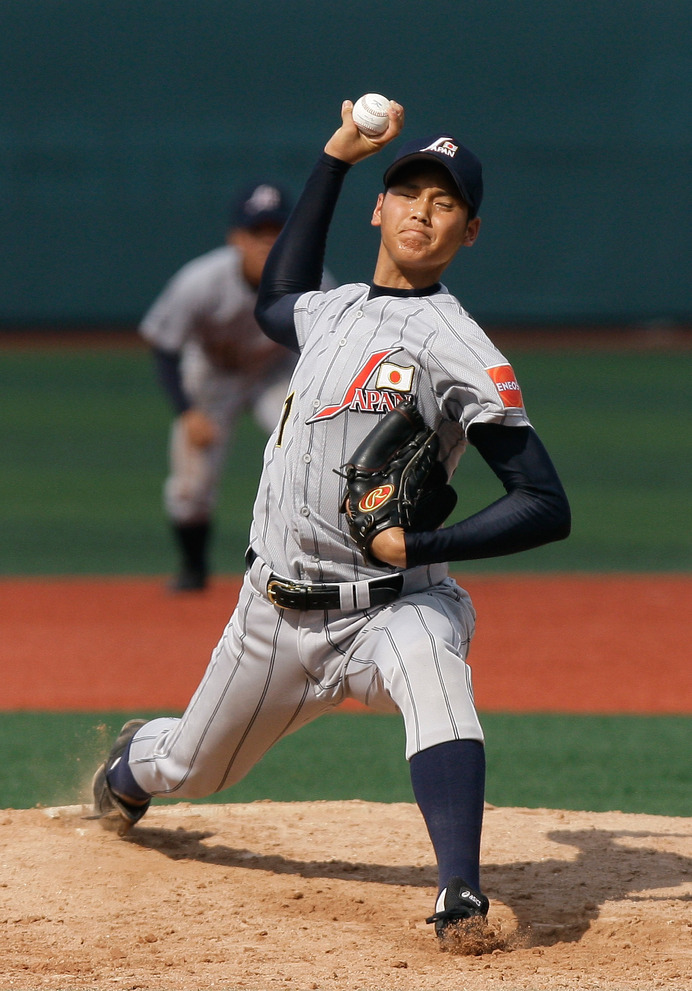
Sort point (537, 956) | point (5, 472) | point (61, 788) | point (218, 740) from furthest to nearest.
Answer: point (5, 472)
point (61, 788)
point (218, 740)
point (537, 956)

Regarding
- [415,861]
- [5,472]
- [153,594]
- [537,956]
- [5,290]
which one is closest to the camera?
[537,956]

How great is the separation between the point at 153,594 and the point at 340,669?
4.82 m

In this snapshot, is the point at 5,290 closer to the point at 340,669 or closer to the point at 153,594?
the point at 153,594

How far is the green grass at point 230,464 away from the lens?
29.8 feet

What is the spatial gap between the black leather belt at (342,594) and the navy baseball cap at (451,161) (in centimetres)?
87

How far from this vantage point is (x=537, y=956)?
2.93 m

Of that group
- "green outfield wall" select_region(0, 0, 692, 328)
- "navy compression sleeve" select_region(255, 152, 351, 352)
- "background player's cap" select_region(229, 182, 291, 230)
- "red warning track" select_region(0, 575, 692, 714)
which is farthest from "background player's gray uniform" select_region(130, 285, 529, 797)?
"green outfield wall" select_region(0, 0, 692, 328)

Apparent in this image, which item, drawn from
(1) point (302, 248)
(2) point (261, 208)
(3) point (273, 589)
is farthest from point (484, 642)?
(3) point (273, 589)

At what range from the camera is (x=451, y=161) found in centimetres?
305

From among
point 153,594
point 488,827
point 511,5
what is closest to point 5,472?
point 153,594

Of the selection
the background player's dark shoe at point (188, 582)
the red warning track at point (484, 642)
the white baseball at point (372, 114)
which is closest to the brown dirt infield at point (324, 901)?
the red warning track at point (484, 642)

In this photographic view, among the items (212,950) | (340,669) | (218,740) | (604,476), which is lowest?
(604,476)

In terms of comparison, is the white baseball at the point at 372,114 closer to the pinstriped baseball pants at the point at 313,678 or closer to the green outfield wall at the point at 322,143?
the pinstriped baseball pants at the point at 313,678

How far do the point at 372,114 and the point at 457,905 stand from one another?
1.79m
